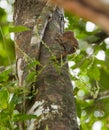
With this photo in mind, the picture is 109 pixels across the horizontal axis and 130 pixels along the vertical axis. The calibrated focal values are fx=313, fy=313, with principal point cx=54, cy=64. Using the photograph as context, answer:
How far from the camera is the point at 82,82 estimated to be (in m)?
1.13

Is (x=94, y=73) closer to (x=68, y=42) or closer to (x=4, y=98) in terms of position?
(x=68, y=42)

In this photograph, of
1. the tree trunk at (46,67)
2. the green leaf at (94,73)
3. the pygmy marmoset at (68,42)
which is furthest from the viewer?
the green leaf at (94,73)

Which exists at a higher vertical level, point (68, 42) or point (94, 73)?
point (68, 42)

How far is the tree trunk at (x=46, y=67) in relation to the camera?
0.81 m

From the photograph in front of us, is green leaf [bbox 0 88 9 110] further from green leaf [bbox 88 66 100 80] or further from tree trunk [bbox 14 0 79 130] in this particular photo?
green leaf [bbox 88 66 100 80]

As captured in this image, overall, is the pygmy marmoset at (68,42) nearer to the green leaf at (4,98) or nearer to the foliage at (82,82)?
the foliage at (82,82)

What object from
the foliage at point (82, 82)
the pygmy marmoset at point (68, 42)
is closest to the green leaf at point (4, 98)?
the foliage at point (82, 82)

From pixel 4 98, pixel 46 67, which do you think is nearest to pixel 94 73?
pixel 46 67

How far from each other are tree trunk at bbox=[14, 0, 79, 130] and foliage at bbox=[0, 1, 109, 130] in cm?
4

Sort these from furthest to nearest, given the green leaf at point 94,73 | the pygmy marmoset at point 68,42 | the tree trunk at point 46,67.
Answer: the green leaf at point 94,73 < the pygmy marmoset at point 68,42 < the tree trunk at point 46,67

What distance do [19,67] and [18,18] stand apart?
25cm

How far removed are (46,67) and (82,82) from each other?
0.20 m

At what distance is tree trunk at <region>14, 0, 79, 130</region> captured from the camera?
812mm

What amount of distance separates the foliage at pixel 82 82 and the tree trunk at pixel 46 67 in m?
0.04
